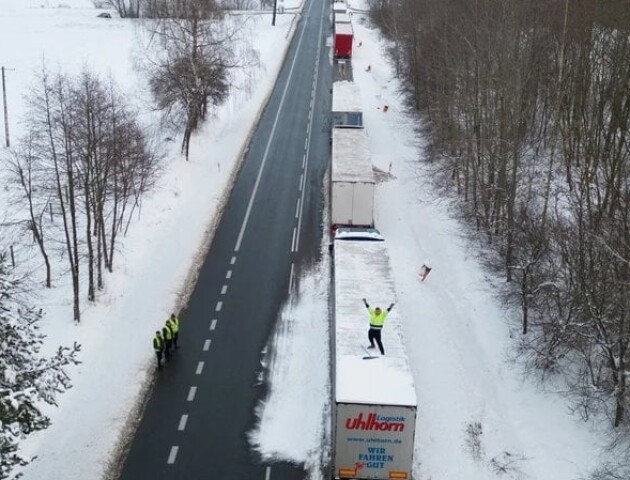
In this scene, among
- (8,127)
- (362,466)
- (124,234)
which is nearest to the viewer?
(362,466)

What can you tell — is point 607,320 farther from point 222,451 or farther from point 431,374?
point 222,451

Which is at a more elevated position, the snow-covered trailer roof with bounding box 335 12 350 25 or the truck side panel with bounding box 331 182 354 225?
the snow-covered trailer roof with bounding box 335 12 350 25

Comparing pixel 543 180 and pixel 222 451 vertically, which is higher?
pixel 543 180

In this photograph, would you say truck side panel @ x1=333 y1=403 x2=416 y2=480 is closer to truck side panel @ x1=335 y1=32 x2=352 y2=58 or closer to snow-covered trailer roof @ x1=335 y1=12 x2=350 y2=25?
truck side panel @ x1=335 y1=32 x2=352 y2=58

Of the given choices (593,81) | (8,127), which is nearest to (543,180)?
(593,81)

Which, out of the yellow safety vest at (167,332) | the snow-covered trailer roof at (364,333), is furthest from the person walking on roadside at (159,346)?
the snow-covered trailer roof at (364,333)

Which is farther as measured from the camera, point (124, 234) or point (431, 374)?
point (124, 234)

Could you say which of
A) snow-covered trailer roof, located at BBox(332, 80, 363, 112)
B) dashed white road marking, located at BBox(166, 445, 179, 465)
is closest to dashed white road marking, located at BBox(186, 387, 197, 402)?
dashed white road marking, located at BBox(166, 445, 179, 465)

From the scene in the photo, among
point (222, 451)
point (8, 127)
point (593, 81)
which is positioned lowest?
point (222, 451)
